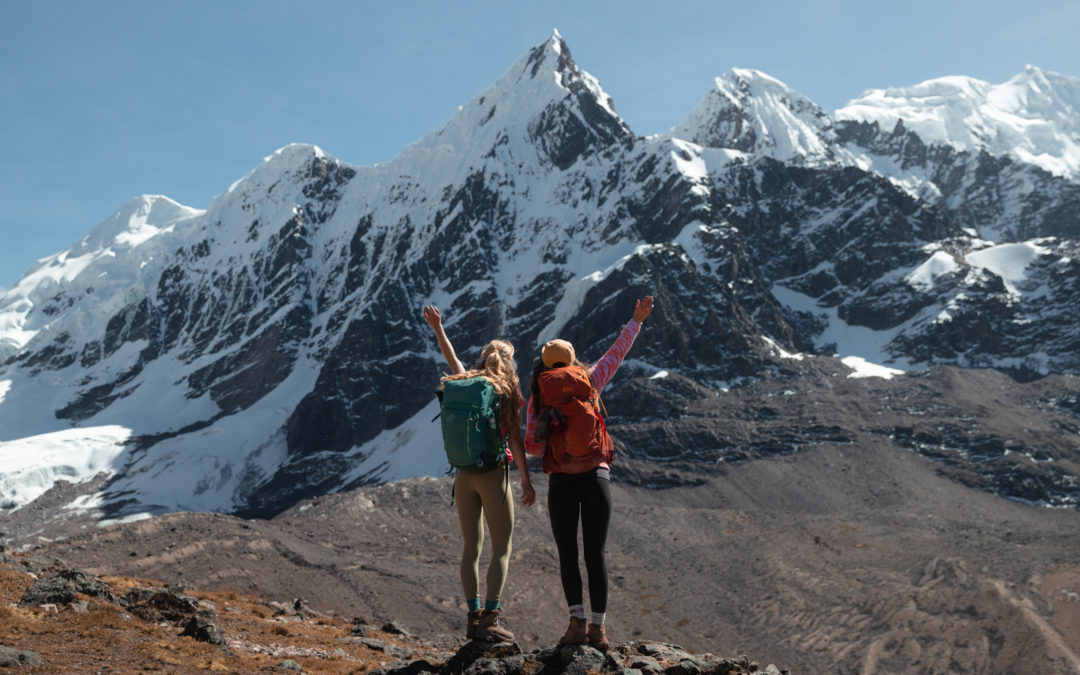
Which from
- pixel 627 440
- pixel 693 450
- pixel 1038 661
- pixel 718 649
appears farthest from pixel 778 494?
pixel 1038 661

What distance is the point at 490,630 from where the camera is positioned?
40.4 ft

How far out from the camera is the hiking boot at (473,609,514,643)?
485 inches

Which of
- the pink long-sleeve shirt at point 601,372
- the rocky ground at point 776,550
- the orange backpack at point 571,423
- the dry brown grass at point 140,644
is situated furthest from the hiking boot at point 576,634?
the rocky ground at point 776,550

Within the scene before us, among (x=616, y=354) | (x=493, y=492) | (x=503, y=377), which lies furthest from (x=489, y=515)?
(x=616, y=354)

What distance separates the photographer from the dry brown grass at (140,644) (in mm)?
12797

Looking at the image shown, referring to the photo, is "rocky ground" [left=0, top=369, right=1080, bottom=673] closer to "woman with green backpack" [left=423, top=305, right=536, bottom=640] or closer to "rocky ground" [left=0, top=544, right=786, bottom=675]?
"rocky ground" [left=0, top=544, right=786, bottom=675]

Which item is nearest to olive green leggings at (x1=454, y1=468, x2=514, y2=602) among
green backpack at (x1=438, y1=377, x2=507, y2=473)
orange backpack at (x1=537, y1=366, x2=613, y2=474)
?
green backpack at (x1=438, y1=377, x2=507, y2=473)

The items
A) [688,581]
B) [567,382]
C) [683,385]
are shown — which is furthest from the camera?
[683,385]

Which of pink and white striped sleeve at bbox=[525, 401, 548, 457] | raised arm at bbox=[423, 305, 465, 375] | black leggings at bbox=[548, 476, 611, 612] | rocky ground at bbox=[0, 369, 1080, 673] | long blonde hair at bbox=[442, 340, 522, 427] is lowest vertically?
rocky ground at bbox=[0, 369, 1080, 673]

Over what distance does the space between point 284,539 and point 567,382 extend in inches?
3928

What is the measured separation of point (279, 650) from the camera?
16641mm

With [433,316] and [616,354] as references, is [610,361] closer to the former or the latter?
[616,354]

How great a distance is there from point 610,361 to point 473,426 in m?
2.58

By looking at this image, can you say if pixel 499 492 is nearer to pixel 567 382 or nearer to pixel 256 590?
pixel 567 382
